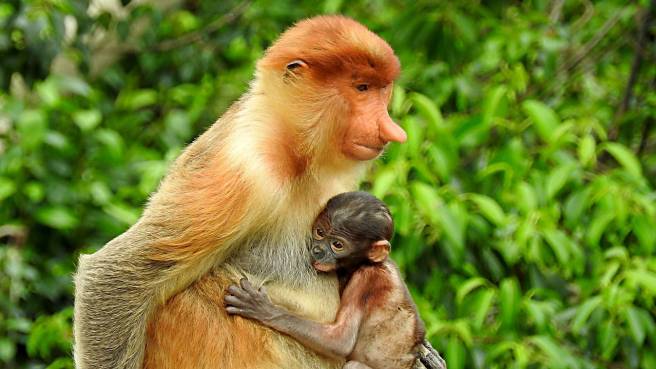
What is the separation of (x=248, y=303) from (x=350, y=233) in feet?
1.55

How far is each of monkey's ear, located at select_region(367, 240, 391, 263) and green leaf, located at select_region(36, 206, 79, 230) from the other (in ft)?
10.8

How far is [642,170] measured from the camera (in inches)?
279

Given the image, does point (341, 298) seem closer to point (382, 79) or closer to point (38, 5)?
point (382, 79)

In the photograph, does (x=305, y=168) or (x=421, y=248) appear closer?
(x=305, y=168)

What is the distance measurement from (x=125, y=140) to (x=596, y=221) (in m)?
3.99

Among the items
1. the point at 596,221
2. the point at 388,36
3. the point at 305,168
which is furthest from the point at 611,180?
the point at 305,168

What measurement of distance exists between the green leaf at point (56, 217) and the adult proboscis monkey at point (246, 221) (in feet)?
10.2

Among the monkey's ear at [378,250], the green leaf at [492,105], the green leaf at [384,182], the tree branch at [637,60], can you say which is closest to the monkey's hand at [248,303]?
the monkey's ear at [378,250]

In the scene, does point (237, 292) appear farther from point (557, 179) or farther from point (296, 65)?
point (557, 179)

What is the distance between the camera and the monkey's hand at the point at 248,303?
3523mm

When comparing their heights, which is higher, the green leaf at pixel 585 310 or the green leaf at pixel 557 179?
the green leaf at pixel 557 179

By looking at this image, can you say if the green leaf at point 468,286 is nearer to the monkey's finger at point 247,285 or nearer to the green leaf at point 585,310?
the green leaf at point 585,310

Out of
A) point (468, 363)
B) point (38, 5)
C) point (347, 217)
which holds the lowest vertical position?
point (468, 363)

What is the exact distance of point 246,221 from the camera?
3.45 metres
